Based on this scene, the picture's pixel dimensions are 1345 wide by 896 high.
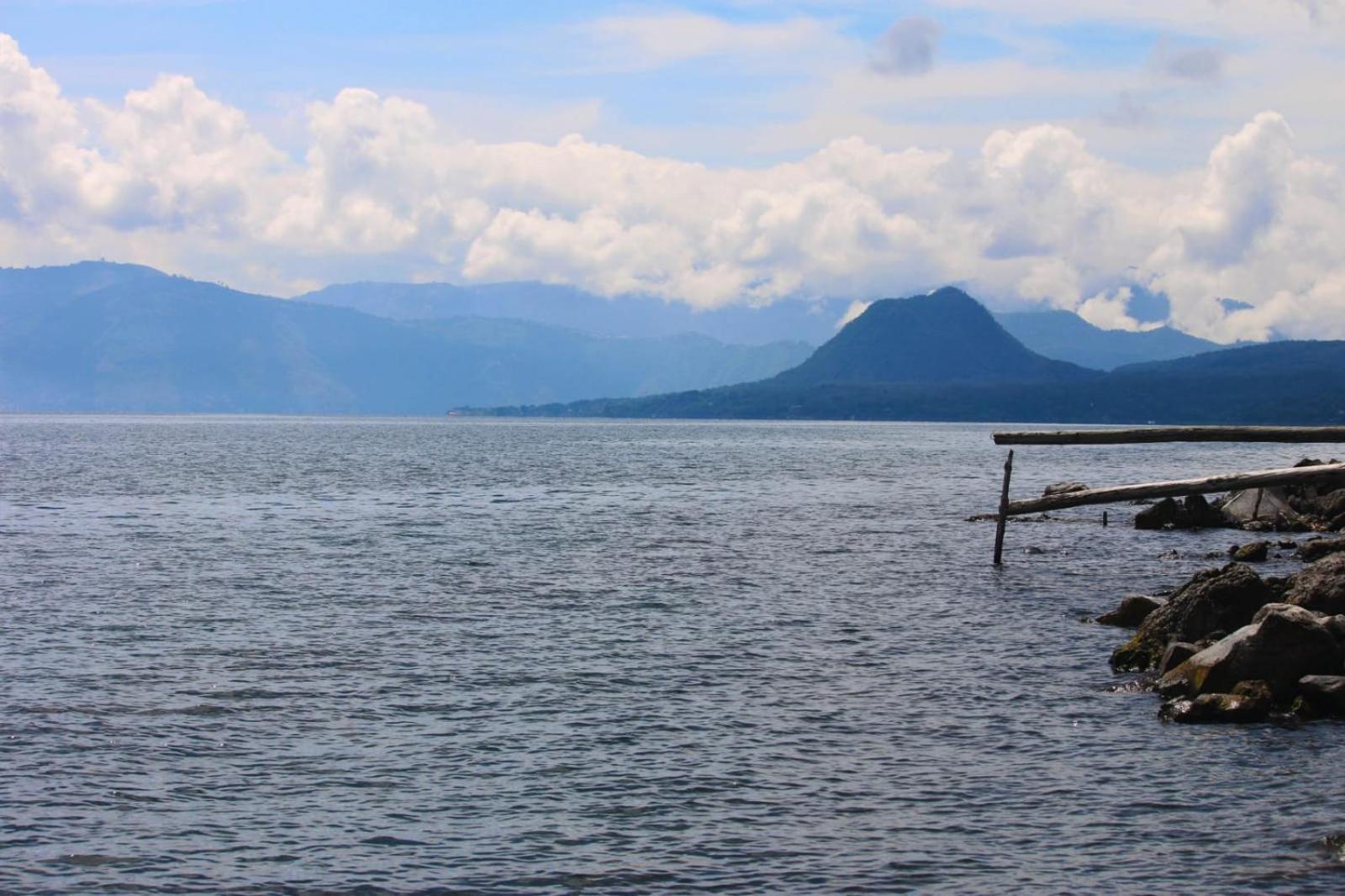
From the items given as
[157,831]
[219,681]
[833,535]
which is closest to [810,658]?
[219,681]

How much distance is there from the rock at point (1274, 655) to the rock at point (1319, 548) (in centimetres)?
1933

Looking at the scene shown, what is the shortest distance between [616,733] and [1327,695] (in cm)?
1132

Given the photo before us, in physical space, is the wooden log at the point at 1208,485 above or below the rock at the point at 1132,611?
above

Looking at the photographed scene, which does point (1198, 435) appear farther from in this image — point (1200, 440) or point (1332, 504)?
point (1332, 504)

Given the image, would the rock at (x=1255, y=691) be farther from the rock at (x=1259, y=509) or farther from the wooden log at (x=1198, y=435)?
the rock at (x=1259, y=509)

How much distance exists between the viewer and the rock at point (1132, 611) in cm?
2931

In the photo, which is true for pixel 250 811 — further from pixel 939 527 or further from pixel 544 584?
pixel 939 527

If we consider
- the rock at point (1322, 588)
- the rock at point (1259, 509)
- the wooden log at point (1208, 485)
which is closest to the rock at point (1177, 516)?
the rock at point (1259, 509)

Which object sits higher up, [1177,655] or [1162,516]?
[1162,516]

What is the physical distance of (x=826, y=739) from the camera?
19.8 m

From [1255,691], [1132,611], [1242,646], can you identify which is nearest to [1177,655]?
[1242,646]

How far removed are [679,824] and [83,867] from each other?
22.5 ft

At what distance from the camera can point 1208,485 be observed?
3266 cm

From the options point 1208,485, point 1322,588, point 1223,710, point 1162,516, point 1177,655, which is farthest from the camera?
point 1162,516
